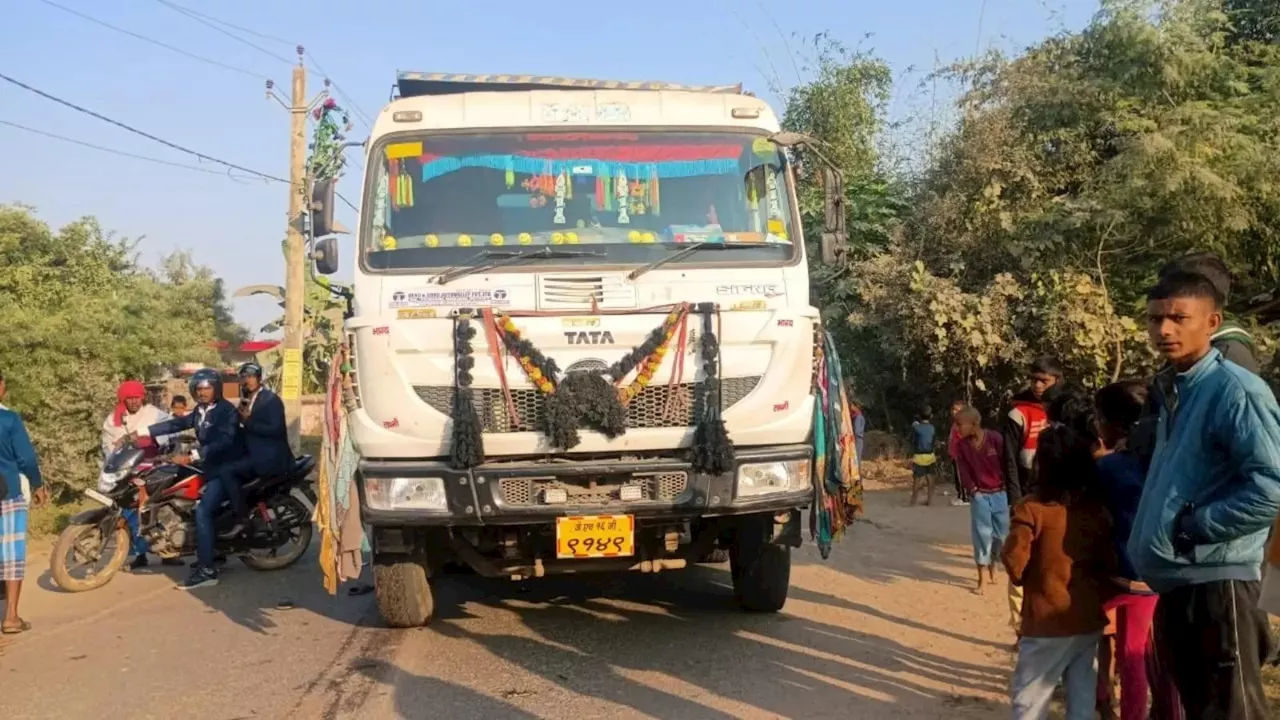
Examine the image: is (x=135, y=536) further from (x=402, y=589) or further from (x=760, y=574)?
(x=760, y=574)

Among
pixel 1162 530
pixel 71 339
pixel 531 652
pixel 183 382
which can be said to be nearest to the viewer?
pixel 1162 530

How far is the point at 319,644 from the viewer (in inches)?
255

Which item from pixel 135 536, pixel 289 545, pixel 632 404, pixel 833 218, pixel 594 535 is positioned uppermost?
pixel 833 218

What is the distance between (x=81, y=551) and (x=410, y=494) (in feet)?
14.9

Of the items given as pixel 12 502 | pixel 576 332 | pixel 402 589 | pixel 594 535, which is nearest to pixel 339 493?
pixel 402 589

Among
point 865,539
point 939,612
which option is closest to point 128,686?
point 939,612

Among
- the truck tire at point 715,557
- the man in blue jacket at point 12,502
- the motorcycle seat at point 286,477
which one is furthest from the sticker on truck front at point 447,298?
the motorcycle seat at point 286,477

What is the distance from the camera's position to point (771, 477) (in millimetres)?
5719

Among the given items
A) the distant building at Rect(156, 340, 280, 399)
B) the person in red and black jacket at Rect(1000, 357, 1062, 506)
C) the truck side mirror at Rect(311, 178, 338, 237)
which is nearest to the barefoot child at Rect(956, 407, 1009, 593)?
the person in red and black jacket at Rect(1000, 357, 1062, 506)

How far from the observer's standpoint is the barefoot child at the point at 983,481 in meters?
7.21

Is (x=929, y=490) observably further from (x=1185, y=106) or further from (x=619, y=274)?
(x=619, y=274)

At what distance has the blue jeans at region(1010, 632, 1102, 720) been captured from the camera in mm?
3764

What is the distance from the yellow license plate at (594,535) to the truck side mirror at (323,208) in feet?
7.49

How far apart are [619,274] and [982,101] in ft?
35.9
